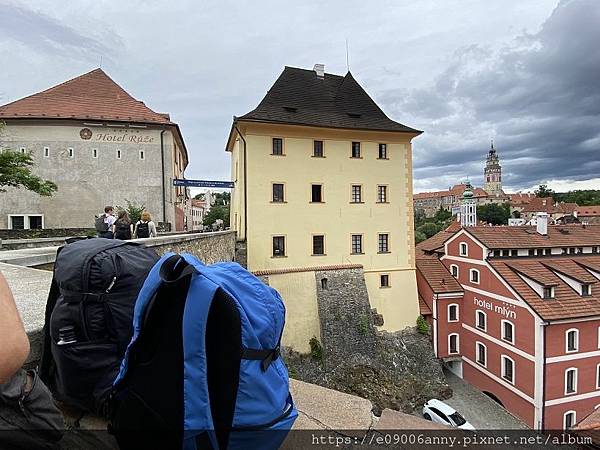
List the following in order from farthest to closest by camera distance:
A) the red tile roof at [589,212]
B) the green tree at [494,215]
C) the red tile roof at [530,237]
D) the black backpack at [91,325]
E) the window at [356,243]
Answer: the green tree at [494,215]
the red tile roof at [589,212]
the red tile roof at [530,237]
the window at [356,243]
the black backpack at [91,325]

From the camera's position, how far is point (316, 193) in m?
15.4

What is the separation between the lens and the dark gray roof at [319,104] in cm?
1509

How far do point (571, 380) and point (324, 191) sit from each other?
13053 mm

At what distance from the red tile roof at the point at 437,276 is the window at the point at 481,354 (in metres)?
2.82

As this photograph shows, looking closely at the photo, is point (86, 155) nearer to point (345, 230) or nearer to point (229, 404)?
point (345, 230)

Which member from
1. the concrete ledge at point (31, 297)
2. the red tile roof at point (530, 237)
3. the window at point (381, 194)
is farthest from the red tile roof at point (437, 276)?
the concrete ledge at point (31, 297)

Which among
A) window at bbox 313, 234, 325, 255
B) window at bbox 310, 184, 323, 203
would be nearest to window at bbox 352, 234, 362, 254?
window at bbox 313, 234, 325, 255

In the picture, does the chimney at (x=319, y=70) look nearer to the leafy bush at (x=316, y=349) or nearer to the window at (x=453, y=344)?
the leafy bush at (x=316, y=349)

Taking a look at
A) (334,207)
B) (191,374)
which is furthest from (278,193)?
(191,374)

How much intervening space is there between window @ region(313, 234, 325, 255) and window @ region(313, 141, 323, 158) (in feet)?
11.9

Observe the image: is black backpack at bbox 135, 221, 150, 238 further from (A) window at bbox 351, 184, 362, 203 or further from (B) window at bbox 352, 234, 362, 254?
(A) window at bbox 351, 184, 362, 203

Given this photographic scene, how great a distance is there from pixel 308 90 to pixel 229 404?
1733 centimetres

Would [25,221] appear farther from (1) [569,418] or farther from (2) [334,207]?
(1) [569,418]

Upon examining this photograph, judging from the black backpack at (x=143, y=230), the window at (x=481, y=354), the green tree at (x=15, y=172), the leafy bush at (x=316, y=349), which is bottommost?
the window at (x=481, y=354)
